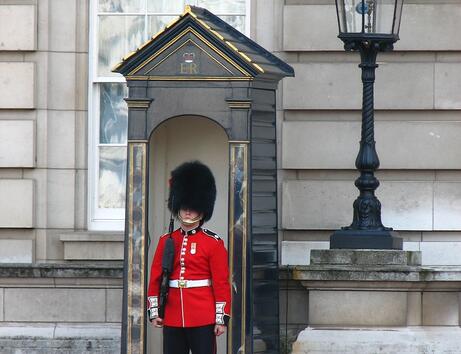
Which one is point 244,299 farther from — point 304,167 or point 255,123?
point 304,167

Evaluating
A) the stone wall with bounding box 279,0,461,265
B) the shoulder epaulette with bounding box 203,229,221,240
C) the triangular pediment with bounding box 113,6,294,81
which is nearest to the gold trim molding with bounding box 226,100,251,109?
the triangular pediment with bounding box 113,6,294,81

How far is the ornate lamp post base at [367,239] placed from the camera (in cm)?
1105

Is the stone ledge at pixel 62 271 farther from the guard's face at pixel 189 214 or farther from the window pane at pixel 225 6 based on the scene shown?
the window pane at pixel 225 6

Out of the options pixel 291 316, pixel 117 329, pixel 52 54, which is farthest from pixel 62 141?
pixel 291 316

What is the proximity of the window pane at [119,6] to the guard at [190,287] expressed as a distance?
2.65 meters

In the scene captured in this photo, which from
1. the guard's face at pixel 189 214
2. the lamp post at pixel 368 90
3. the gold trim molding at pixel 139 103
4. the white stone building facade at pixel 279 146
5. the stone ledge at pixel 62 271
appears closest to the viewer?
the guard's face at pixel 189 214

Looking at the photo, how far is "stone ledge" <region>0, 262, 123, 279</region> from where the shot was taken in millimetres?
11820

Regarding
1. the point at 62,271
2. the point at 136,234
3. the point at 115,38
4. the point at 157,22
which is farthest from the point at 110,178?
the point at 136,234

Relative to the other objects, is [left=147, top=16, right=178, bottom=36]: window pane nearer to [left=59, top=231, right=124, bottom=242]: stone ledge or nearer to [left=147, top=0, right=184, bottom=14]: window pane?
[left=147, top=0, right=184, bottom=14]: window pane

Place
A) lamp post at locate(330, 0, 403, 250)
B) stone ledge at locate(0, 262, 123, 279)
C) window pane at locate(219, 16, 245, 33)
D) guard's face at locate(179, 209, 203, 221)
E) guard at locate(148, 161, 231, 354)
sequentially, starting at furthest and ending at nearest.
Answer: window pane at locate(219, 16, 245, 33) → stone ledge at locate(0, 262, 123, 279) → lamp post at locate(330, 0, 403, 250) → guard's face at locate(179, 209, 203, 221) → guard at locate(148, 161, 231, 354)

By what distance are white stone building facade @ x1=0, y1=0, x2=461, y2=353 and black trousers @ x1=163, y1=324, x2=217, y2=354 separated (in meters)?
1.67

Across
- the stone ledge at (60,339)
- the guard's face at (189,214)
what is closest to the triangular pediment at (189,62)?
the guard's face at (189,214)

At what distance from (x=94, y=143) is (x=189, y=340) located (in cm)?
260

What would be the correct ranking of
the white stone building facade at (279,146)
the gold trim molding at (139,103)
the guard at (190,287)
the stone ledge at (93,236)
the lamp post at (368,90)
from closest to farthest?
the guard at (190,287)
the gold trim molding at (139,103)
the lamp post at (368,90)
the white stone building facade at (279,146)
the stone ledge at (93,236)
